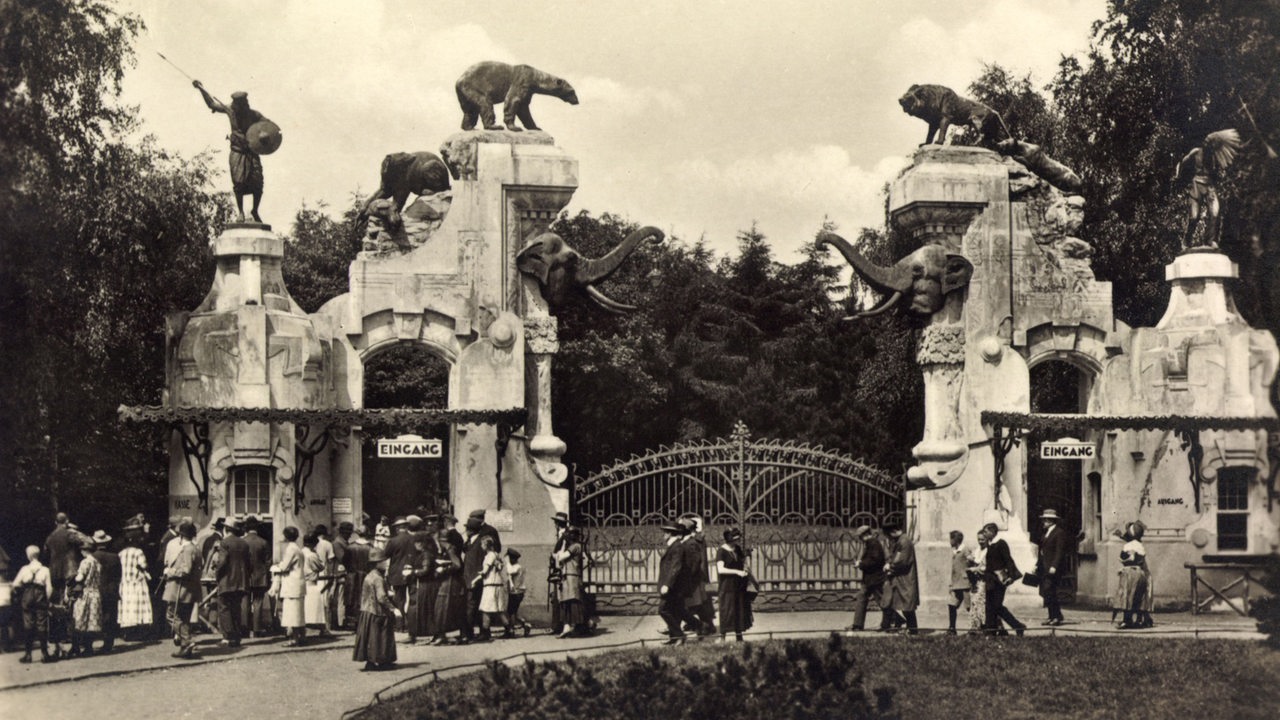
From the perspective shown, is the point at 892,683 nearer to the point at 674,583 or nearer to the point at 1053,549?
the point at 674,583

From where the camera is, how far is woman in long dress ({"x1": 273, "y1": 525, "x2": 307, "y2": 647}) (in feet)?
58.1

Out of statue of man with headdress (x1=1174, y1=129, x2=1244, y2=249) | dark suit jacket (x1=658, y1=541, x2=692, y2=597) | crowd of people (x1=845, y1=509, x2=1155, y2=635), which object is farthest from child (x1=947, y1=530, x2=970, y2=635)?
statue of man with headdress (x1=1174, y1=129, x2=1244, y2=249)

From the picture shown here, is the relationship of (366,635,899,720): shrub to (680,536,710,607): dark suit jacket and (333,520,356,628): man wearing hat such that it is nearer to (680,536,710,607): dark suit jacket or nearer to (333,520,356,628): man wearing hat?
(680,536,710,607): dark suit jacket

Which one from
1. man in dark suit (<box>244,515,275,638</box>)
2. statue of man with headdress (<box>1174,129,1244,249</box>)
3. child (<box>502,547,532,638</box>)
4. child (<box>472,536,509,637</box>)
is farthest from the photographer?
statue of man with headdress (<box>1174,129,1244,249</box>)

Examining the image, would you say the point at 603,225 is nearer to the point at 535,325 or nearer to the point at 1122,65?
the point at 1122,65

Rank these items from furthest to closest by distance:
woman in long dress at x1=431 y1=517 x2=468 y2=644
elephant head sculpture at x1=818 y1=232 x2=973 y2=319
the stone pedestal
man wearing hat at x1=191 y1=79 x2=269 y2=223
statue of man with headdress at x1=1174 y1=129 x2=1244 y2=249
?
1. elephant head sculpture at x1=818 y1=232 x2=973 y2=319
2. statue of man with headdress at x1=1174 y1=129 x2=1244 y2=249
3. man wearing hat at x1=191 y1=79 x2=269 y2=223
4. the stone pedestal
5. woman in long dress at x1=431 y1=517 x2=468 y2=644

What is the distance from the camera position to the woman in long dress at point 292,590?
17.7 m

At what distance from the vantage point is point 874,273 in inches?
845

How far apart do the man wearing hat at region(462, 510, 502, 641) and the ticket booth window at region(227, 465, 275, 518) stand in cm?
318

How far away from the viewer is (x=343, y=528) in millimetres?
19453

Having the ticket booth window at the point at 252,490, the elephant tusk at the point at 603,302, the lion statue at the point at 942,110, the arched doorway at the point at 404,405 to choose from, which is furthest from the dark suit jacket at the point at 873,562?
the arched doorway at the point at 404,405

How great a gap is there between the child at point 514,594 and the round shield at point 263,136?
22.0ft

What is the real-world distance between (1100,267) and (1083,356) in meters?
9.82

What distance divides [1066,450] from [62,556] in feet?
42.9
